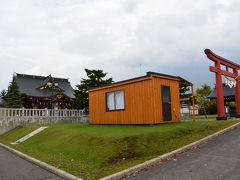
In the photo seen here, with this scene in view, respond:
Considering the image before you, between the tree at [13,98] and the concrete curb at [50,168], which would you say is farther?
the tree at [13,98]

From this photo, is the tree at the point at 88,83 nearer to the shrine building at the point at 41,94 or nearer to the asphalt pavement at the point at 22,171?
the shrine building at the point at 41,94

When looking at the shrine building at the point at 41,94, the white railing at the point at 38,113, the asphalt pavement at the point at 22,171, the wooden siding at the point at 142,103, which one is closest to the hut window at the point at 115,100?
the wooden siding at the point at 142,103

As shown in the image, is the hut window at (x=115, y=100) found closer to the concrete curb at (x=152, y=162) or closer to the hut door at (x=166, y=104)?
the hut door at (x=166, y=104)

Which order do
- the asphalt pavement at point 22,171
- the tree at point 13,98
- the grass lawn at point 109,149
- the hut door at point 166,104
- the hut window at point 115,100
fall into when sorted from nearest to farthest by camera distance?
the asphalt pavement at point 22,171, the grass lawn at point 109,149, the hut door at point 166,104, the hut window at point 115,100, the tree at point 13,98

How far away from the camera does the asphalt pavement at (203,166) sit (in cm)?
700

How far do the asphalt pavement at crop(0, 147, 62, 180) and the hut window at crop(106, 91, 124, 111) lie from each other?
7397 millimetres

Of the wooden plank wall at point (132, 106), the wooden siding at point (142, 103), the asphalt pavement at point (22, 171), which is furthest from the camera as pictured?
the wooden plank wall at point (132, 106)

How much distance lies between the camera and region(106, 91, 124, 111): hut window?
17234 millimetres

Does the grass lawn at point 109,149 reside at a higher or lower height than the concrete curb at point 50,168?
higher

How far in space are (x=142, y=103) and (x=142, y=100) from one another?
6.7 inches

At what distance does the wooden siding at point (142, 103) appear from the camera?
15062mm

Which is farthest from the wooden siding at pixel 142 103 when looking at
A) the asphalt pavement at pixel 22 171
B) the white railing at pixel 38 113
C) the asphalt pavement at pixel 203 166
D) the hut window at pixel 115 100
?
the white railing at pixel 38 113

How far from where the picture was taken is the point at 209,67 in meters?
17.8

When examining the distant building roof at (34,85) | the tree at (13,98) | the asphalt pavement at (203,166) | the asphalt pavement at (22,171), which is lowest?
the asphalt pavement at (22,171)
